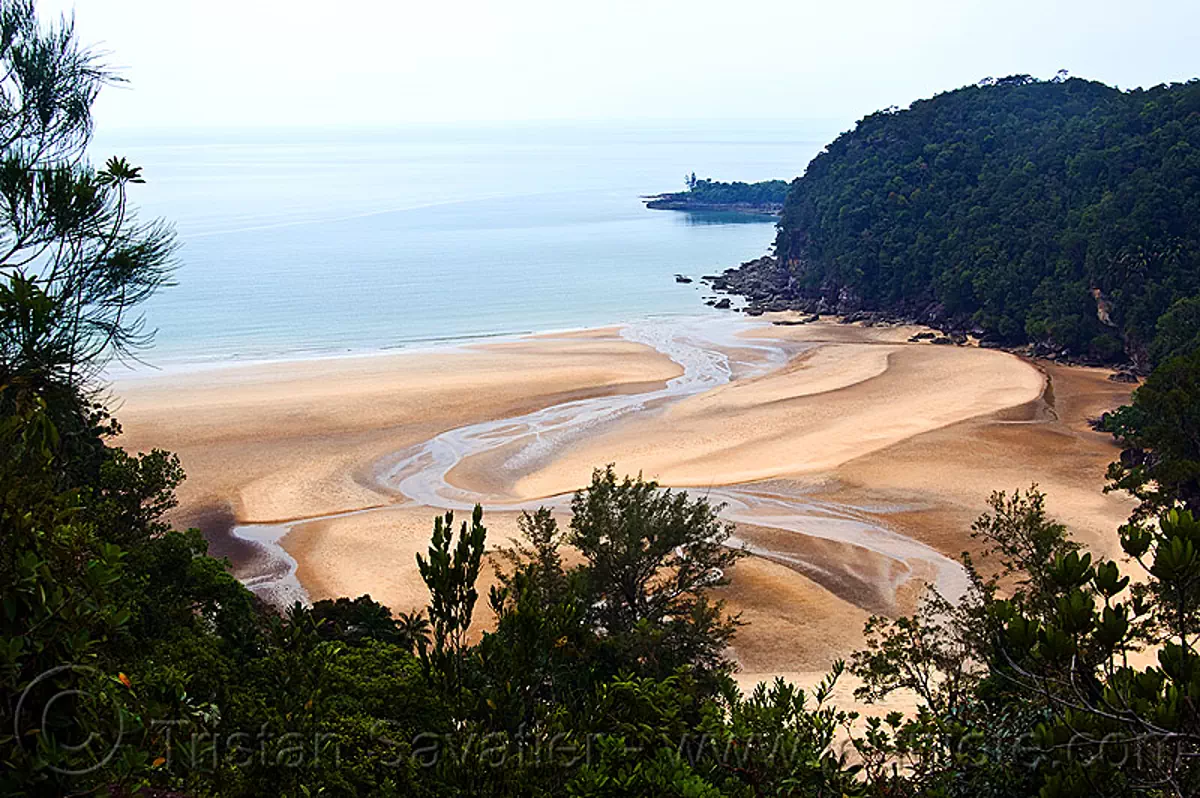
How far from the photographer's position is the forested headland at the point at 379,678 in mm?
3756

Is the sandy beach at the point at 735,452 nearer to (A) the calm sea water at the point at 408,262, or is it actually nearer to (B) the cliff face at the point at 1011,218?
(B) the cliff face at the point at 1011,218

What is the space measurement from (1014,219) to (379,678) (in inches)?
2135

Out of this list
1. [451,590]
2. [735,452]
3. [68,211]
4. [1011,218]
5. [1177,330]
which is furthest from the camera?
[1011,218]

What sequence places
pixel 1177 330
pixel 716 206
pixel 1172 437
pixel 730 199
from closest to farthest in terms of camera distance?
pixel 1172 437 → pixel 1177 330 → pixel 716 206 → pixel 730 199

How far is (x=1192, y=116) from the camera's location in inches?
1957

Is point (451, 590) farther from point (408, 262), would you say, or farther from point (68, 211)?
point (408, 262)

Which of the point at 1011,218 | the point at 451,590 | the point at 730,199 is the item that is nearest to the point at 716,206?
the point at 730,199

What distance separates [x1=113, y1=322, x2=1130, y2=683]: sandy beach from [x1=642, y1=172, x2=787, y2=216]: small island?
90.1 meters

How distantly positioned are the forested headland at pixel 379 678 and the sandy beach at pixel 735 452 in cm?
878

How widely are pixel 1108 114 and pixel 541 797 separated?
221 ft

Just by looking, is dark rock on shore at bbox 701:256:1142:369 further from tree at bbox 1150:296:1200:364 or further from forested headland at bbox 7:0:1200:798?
forested headland at bbox 7:0:1200:798

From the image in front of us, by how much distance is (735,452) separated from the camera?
30906 millimetres

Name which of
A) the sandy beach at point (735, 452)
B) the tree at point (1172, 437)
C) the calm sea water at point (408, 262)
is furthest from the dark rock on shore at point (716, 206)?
the tree at point (1172, 437)

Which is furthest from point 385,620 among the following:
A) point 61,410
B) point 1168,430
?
point 1168,430
